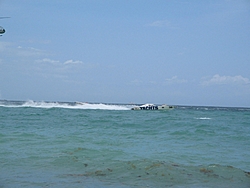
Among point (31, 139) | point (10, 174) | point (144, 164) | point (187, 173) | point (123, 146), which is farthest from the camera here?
point (31, 139)

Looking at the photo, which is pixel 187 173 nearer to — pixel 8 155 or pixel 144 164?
pixel 144 164

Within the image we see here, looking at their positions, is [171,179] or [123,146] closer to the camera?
[171,179]

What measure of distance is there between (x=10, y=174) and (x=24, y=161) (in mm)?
1612

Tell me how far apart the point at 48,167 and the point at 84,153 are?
86.9 inches

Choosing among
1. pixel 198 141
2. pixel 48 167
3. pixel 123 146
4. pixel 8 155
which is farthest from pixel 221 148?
pixel 8 155

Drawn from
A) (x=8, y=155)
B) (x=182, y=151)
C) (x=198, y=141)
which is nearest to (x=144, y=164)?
Result: (x=182, y=151)

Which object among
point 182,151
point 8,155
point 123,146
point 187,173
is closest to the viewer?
point 187,173

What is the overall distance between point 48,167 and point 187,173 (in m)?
3.78

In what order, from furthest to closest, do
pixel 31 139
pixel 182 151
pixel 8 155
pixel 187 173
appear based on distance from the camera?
1. pixel 31 139
2. pixel 182 151
3. pixel 8 155
4. pixel 187 173

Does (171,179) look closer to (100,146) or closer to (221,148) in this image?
(100,146)

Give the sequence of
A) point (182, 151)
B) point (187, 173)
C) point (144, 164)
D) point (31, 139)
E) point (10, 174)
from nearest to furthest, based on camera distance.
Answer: point (10, 174)
point (187, 173)
point (144, 164)
point (182, 151)
point (31, 139)

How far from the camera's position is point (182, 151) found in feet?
38.0

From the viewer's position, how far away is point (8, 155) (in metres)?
9.99

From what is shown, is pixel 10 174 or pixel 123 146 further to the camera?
pixel 123 146
